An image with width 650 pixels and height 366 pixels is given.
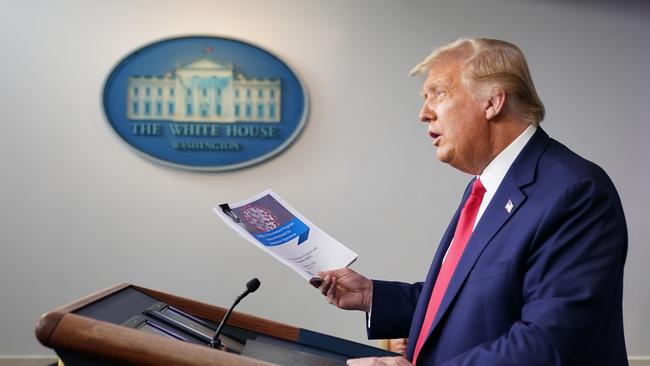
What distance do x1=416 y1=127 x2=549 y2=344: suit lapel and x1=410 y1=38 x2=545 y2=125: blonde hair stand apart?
10cm

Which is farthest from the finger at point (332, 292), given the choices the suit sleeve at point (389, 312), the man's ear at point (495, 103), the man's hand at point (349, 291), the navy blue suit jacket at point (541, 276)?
the man's ear at point (495, 103)

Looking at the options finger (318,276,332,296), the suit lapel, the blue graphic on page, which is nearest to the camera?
the suit lapel

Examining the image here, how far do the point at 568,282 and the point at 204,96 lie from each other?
2.53m

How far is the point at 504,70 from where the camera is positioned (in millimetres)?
1378

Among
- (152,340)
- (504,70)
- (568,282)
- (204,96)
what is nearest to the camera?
(152,340)

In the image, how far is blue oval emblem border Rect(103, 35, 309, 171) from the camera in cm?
328

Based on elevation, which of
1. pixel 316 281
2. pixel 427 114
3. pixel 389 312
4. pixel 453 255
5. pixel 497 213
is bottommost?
pixel 389 312

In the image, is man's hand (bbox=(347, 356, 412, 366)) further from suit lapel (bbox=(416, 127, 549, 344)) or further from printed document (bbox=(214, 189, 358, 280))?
printed document (bbox=(214, 189, 358, 280))

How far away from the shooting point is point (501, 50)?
140 cm

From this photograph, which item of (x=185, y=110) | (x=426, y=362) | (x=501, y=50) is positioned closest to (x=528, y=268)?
(x=426, y=362)

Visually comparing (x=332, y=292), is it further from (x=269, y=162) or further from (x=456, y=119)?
(x=269, y=162)

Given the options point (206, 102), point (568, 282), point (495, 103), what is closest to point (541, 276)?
point (568, 282)

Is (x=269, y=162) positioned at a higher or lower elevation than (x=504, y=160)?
lower

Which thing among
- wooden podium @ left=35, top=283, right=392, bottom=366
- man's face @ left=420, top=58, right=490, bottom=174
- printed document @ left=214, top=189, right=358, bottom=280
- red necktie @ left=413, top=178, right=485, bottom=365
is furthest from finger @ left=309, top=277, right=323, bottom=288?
man's face @ left=420, top=58, right=490, bottom=174
